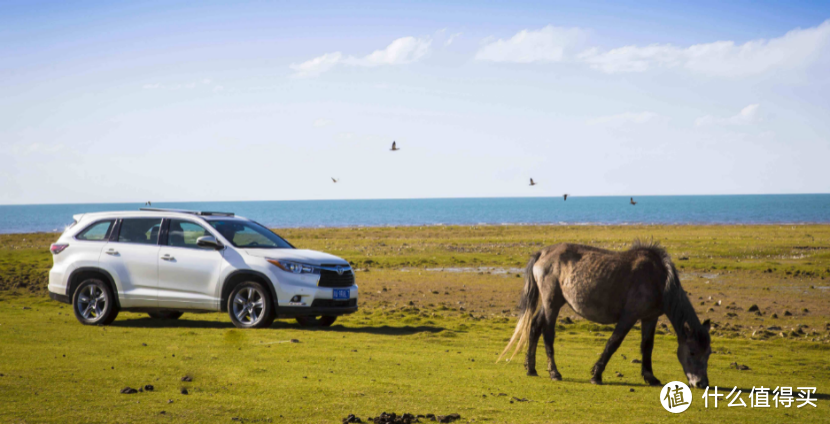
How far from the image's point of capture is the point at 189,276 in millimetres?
13578

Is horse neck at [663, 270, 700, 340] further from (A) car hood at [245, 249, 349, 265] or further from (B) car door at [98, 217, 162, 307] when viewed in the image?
(B) car door at [98, 217, 162, 307]

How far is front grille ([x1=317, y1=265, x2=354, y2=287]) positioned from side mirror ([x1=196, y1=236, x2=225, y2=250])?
2.18 metres

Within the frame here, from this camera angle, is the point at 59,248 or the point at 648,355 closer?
the point at 648,355

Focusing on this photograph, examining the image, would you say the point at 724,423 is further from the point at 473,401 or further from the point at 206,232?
the point at 206,232

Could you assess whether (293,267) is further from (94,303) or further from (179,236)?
(94,303)

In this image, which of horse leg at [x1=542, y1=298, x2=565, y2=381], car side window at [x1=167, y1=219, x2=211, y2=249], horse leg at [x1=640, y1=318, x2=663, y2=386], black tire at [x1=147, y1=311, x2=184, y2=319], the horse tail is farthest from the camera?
black tire at [x1=147, y1=311, x2=184, y2=319]

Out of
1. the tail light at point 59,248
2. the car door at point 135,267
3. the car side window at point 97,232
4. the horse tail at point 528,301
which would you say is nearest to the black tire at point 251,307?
the car door at point 135,267

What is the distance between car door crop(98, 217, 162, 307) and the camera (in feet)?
45.1

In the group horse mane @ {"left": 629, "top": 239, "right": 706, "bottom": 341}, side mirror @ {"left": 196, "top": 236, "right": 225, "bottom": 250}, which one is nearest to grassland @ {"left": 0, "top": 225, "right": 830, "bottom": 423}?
horse mane @ {"left": 629, "top": 239, "right": 706, "bottom": 341}

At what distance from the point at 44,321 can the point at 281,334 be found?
18.1ft

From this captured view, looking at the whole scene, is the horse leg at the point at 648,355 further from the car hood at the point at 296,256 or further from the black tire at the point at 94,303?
the black tire at the point at 94,303

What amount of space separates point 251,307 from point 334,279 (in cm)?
175

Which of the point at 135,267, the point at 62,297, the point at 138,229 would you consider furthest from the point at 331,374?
the point at 62,297

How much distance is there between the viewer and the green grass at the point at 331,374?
713 centimetres
